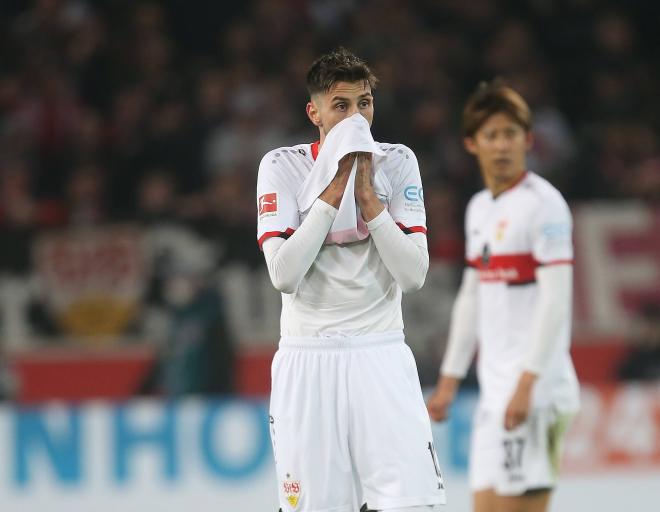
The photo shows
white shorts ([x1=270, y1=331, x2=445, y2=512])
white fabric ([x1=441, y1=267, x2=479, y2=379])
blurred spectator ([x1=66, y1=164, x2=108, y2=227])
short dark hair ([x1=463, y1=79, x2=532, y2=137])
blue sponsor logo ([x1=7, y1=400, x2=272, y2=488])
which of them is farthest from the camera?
blurred spectator ([x1=66, y1=164, x2=108, y2=227])

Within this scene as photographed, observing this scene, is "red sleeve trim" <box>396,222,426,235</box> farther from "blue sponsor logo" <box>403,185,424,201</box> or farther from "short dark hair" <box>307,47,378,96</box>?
"short dark hair" <box>307,47,378,96</box>

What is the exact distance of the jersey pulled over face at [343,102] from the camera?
11.1 ft

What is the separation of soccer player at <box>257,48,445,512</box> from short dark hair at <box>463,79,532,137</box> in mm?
1167

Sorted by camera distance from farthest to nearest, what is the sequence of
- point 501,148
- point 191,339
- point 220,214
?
point 220,214 → point 191,339 → point 501,148

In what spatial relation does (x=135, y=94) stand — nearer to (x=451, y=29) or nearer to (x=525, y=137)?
(x=451, y=29)

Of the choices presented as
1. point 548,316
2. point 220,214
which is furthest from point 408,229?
point 220,214

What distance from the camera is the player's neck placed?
467 centimetres

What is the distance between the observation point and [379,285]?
352cm

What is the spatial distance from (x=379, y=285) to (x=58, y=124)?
5.70m

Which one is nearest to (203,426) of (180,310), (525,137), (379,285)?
(180,310)

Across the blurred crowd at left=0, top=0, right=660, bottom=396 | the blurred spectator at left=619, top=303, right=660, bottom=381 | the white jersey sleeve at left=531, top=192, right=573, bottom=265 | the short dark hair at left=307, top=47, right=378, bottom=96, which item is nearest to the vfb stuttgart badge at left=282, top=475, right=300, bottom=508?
the short dark hair at left=307, top=47, right=378, bottom=96

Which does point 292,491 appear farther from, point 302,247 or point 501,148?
point 501,148

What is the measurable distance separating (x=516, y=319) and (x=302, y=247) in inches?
55.5

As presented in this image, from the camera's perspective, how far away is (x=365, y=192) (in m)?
3.35
